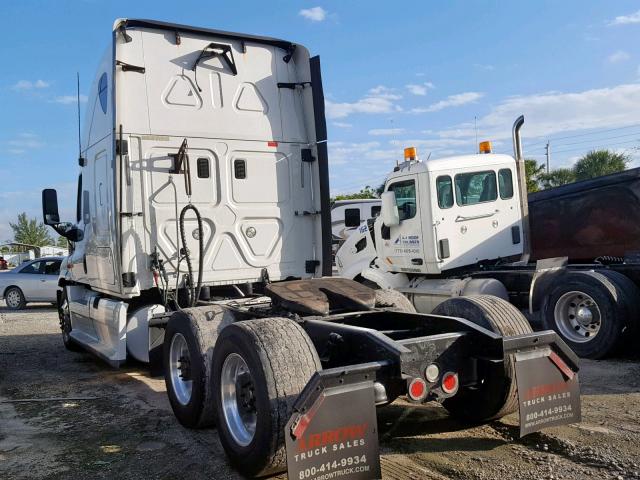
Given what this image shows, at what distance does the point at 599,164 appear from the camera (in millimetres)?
33656

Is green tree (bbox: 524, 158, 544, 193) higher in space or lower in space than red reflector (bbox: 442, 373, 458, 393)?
higher

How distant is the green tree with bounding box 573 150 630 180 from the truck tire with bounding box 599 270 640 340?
93.8 ft

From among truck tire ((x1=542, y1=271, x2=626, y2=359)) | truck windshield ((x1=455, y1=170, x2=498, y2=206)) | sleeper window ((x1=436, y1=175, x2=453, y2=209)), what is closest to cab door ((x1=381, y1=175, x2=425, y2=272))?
sleeper window ((x1=436, y1=175, x2=453, y2=209))

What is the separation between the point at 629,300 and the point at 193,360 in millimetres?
5147

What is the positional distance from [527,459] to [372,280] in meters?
6.79

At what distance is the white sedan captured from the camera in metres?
17.2

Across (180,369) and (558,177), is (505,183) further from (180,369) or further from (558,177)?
(558,177)

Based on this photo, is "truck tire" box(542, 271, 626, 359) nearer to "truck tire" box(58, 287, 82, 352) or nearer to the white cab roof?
the white cab roof

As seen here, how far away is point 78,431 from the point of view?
16.3 ft

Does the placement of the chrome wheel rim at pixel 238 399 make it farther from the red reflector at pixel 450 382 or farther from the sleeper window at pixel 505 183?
the sleeper window at pixel 505 183

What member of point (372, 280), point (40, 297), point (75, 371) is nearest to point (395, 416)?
point (75, 371)

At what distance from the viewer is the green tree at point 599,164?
33.5 m

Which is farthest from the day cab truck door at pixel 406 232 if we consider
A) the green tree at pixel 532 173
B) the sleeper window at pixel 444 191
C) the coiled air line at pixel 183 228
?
the green tree at pixel 532 173

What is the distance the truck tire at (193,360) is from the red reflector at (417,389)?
1548mm
